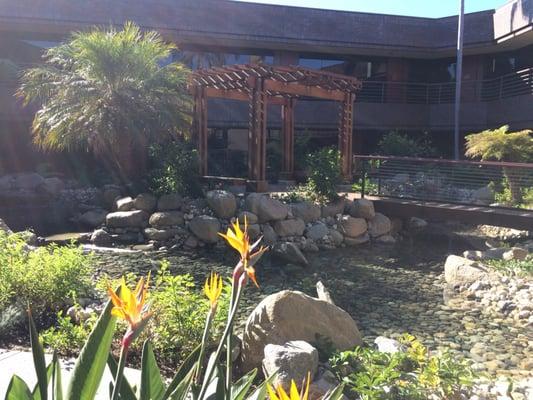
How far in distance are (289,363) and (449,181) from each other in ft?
33.8

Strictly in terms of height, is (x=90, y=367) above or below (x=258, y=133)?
below

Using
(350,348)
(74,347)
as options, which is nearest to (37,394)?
(74,347)

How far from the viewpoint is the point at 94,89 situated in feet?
43.1

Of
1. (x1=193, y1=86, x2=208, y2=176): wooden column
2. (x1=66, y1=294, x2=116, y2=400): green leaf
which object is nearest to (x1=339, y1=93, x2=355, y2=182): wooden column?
(x1=193, y1=86, x2=208, y2=176): wooden column

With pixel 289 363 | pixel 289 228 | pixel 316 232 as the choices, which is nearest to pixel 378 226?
pixel 316 232

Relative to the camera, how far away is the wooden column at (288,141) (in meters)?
17.4

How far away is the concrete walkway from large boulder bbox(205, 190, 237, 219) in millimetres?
7904

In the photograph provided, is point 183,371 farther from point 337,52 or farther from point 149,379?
point 337,52

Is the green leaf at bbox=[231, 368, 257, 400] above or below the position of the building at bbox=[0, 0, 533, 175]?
below

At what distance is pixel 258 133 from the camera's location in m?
13.5

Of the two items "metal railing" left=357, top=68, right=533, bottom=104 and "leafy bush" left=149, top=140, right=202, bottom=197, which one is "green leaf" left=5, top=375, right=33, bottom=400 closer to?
"leafy bush" left=149, top=140, right=202, bottom=197

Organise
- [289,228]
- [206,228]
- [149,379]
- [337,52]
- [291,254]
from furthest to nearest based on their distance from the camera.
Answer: [337,52] → [289,228] → [206,228] → [291,254] → [149,379]

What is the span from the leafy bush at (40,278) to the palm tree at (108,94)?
7.82 m

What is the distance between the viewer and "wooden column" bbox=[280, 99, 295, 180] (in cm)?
1739
